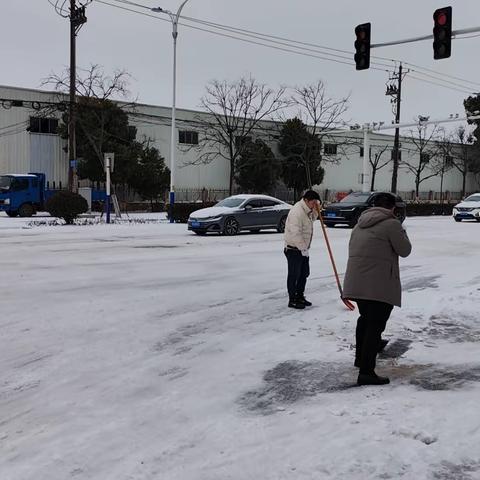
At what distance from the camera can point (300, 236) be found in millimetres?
7945

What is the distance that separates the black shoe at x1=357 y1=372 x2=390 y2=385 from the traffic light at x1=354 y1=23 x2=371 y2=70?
1402 cm

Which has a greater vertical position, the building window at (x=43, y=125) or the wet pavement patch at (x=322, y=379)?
the building window at (x=43, y=125)

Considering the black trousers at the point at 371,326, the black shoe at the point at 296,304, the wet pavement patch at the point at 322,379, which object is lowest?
the wet pavement patch at the point at 322,379

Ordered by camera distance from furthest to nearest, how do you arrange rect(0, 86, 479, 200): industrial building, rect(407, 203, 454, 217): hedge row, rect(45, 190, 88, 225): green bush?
1. rect(407, 203, 454, 217): hedge row
2. rect(0, 86, 479, 200): industrial building
3. rect(45, 190, 88, 225): green bush

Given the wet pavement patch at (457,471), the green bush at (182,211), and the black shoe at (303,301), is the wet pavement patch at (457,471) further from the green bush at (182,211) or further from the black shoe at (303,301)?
the green bush at (182,211)

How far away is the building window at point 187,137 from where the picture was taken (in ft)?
156

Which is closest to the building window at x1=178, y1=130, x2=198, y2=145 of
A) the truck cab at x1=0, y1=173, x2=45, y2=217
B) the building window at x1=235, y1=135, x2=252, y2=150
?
the building window at x1=235, y1=135, x2=252, y2=150

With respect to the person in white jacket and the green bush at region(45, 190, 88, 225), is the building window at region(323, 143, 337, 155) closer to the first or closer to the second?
the green bush at region(45, 190, 88, 225)

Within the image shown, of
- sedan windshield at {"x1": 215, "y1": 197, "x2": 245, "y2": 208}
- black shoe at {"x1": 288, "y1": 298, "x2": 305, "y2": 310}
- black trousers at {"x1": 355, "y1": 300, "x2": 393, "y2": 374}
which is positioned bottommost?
black shoe at {"x1": 288, "y1": 298, "x2": 305, "y2": 310}

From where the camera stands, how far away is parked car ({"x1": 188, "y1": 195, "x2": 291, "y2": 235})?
20719 mm

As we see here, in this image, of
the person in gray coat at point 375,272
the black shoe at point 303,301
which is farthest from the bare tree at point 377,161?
the person in gray coat at point 375,272

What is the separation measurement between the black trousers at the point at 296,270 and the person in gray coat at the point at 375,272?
2974 millimetres

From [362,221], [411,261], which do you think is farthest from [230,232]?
[362,221]

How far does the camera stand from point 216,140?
48938mm
